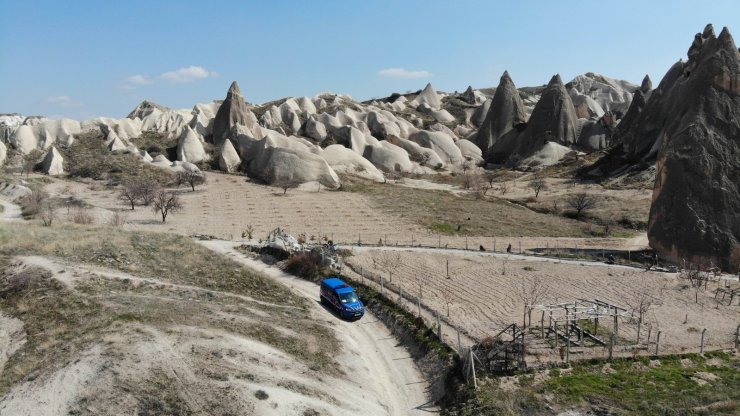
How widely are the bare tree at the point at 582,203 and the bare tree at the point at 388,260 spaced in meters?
27.7

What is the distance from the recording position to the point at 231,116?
8619 cm

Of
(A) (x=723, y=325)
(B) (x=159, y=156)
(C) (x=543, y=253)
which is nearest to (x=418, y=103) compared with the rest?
(B) (x=159, y=156)

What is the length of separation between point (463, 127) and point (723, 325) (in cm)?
10249

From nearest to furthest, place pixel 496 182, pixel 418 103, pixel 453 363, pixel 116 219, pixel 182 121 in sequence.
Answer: pixel 453 363 < pixel 116 219 < pixel 496 182 < pixel 182 121 < pixel 418 103

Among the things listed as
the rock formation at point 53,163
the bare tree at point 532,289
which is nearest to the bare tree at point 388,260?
the bare tree at point 532,289

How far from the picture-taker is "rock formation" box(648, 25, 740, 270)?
113 feet

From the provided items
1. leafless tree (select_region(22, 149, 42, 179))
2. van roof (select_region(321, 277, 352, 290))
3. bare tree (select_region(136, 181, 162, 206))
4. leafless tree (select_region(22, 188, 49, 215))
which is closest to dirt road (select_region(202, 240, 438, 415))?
van roof (select_region(321, 277, 352, 290))

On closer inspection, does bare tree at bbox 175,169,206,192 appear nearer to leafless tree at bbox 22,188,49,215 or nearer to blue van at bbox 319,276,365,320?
leafless tree at bbox 22,188,49,215

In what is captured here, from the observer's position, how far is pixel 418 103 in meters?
144

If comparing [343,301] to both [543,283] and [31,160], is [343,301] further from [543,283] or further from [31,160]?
[31,160]

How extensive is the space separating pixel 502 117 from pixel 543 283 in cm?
8100

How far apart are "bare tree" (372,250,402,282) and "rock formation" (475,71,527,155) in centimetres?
7227

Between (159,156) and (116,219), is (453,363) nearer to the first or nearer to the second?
(116,219)

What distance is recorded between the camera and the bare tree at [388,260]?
34781mm
